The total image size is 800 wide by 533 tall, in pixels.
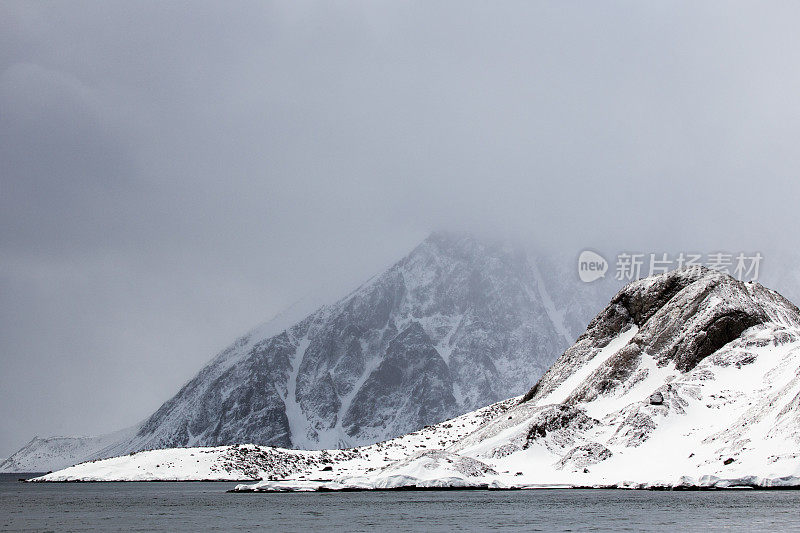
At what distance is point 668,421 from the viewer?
524ft

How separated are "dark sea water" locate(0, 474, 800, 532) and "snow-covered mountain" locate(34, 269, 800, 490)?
6.09 m

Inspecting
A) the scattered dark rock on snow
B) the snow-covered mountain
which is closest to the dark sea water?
the snow-covered mountain

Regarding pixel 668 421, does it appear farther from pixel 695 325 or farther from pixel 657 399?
pixel 695 325

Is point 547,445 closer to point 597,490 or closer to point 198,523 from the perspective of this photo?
point 597,490

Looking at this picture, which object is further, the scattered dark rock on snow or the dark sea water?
the scattered dark rock on snow

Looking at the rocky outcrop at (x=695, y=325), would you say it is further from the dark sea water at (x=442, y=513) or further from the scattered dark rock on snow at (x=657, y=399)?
the dark sea water at (x=442, y=513)

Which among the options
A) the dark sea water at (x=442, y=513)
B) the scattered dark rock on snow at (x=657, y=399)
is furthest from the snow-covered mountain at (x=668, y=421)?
the dark sea water at (x=442, y=513)

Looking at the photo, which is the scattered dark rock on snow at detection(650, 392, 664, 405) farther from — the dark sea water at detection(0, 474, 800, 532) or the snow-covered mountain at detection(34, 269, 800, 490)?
the dark sea water at detection(0, 474, 800, 532)

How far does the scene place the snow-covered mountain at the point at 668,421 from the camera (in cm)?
→ 13625

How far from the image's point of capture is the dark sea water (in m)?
89.4

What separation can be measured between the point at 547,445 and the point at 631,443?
15.7 metres

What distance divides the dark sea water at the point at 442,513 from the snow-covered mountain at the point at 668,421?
20.0 ft

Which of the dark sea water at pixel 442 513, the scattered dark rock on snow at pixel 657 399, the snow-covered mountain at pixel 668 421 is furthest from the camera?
the scattered dark rock on snow at pixel 657 399

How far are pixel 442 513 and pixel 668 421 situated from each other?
6850cm
